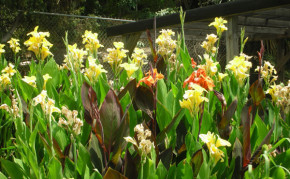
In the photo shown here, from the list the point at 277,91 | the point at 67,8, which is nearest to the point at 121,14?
the point at 67,8

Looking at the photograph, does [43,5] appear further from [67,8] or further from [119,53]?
[119,53]

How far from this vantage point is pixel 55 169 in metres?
0.67

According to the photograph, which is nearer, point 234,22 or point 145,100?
point 145,100

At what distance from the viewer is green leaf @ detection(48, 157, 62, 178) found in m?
0.66

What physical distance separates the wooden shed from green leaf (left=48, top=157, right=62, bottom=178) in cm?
310

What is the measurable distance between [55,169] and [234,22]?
373cm

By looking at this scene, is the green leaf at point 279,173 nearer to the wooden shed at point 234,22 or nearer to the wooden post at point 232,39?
the wooden shed at point 234,22

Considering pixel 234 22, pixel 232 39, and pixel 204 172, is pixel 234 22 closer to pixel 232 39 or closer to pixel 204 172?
pixel 232 39

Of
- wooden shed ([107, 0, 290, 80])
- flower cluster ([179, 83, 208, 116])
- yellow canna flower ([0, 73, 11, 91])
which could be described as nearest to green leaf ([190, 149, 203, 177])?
flower cluster ([179, 83, 208, 116])

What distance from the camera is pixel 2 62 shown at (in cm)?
199

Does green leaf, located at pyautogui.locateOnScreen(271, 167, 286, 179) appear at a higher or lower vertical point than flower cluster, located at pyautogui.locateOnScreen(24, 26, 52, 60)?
lower

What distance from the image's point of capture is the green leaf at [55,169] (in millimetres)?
664

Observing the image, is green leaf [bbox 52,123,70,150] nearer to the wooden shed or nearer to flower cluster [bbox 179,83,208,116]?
flower cluster [bbox 179,83,208,116]

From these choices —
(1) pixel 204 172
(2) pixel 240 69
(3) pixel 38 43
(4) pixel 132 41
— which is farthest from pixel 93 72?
(4) pixel 132 41
